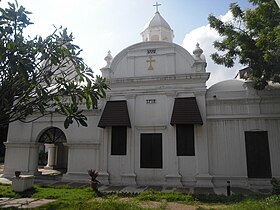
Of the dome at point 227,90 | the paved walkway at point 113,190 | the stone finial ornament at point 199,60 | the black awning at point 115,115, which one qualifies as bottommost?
the paved walkway at point 113,190

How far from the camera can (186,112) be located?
43.9 feet

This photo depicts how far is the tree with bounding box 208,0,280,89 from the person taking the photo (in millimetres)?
9713

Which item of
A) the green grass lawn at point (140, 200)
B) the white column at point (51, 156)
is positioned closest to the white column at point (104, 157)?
the green grass lawn at point (140, 200)

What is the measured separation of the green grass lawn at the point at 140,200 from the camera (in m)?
8.01

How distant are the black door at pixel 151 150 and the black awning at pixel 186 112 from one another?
1.51 metres

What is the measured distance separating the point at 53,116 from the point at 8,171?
4658 mm

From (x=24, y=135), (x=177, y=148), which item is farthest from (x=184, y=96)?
(x=24, y=135)

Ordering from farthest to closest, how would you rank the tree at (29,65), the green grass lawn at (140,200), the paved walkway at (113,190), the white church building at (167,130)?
1. the white church building at (167,130)
2. the paved walkway at (113,190)
3. the green grass lawn at (140,200)
4. the tree at (29,65)

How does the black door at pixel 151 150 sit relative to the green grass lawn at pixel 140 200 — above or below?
above

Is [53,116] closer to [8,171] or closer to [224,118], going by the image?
[8,171]

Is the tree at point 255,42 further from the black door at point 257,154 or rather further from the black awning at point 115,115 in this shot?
the black awning at point 115,115

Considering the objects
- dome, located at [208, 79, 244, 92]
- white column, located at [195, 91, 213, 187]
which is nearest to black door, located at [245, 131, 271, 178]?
white column, located at [195, 91, 213, 187]

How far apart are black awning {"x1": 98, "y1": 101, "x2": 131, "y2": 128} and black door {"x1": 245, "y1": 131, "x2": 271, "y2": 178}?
6840 mm

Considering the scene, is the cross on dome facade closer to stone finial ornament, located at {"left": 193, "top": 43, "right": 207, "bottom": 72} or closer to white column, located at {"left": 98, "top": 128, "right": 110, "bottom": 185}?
stone finial ornament, located at {"left": 193, "top": 43, "right": 207, "bottom": 72}
